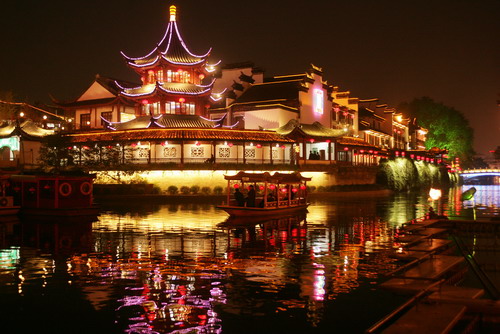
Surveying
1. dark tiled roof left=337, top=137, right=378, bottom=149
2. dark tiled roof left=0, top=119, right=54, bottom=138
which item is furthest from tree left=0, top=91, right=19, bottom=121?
dark tiled roof left=337, top=137, right=378, bottom=149

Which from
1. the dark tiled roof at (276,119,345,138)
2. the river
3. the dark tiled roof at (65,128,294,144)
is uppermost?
the dark tiled roof at (276,119,345,138)

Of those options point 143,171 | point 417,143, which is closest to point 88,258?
point 143,171

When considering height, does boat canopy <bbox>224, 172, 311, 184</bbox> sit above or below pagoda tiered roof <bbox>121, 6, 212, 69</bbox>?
below

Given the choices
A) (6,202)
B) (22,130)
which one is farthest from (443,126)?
(6,202)

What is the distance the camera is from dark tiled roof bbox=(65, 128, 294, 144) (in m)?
49.6

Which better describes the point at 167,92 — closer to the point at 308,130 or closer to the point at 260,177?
the point at 308,130

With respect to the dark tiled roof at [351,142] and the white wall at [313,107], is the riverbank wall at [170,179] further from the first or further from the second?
the white wall at [313,107]

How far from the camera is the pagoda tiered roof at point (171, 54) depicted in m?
55.6

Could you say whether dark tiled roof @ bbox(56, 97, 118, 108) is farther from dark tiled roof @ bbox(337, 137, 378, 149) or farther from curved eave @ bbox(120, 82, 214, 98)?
dark tiled roof @ bbox(337, 137, 378, 149)

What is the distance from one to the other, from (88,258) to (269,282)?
6.74 m

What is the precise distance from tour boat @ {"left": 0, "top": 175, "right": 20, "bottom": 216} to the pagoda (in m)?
26.3

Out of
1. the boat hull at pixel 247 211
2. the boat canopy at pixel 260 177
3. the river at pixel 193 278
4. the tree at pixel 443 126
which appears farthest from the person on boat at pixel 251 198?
the tree at pixel 443 126

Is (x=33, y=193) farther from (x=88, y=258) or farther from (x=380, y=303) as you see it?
(x=380, y=303)

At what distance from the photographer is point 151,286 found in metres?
13.2
